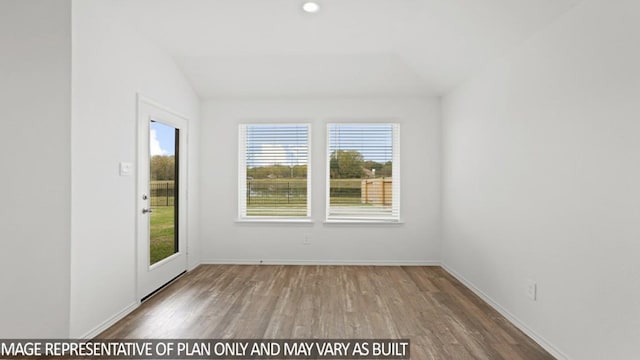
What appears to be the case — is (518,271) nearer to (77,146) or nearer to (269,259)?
(269,259)

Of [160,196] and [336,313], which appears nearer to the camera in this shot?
[336,313]

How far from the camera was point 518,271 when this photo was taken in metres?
2.85

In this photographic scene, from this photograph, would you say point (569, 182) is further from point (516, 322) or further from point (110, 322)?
point (110, 322)

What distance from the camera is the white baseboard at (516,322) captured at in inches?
93.6

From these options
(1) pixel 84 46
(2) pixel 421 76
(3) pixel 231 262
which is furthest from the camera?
(3) pixel 231 262

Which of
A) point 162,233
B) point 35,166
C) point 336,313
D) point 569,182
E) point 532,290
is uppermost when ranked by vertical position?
point 35,166

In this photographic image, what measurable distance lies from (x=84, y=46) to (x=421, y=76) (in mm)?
3662

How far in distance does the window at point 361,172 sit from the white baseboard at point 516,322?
58.0 inches

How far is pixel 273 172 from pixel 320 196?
0.83 meters

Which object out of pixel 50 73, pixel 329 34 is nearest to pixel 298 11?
pixel 329 34

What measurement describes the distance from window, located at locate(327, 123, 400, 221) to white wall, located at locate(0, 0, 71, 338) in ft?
10.6

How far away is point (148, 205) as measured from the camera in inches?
137

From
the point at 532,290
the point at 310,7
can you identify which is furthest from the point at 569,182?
the point at 310,7

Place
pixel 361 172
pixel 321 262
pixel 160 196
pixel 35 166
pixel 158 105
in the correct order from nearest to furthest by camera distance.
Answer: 1. pixel 35 166
2. pixel 158 105
3. pixel 160 196
4. pixel 321 262
5. pixel 361 172
